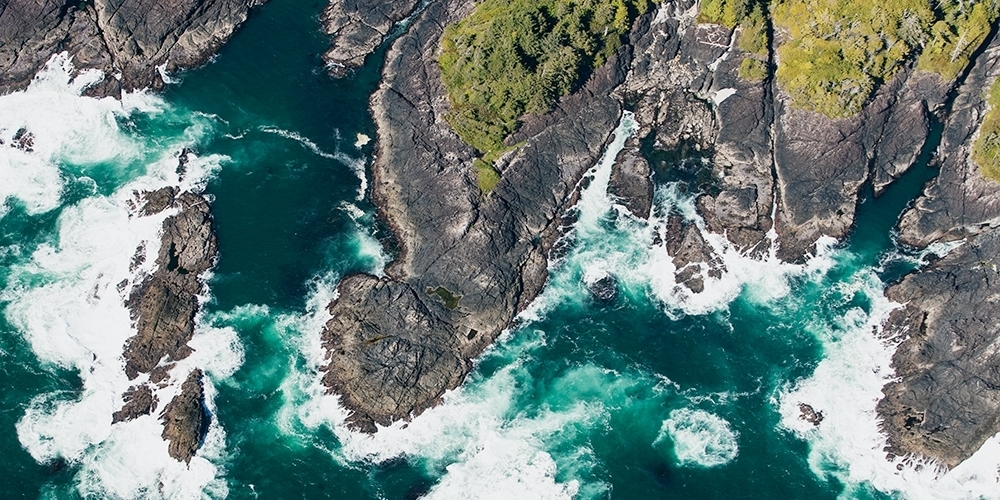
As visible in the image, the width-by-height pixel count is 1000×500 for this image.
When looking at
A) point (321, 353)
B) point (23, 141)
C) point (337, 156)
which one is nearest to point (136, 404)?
point (321, 353)

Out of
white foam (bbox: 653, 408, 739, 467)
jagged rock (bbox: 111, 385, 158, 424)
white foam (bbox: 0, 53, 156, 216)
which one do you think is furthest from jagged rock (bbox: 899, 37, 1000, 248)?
white foam (bbox: 0, 53, 156, 216)

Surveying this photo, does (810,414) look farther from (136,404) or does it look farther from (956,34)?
(136,404)

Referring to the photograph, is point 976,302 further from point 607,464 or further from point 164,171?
point 164,171

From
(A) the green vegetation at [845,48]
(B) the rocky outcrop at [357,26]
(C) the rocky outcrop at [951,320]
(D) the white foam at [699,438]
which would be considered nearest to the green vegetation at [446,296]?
(D) the white foam at [699,438]

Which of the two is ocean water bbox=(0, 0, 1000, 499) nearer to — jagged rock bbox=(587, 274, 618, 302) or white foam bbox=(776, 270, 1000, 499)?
white foam bbox=(776, 270, 1000, 499)

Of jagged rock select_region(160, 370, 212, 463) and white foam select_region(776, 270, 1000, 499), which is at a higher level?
white foam select_region(776, 270, 1000, 499)

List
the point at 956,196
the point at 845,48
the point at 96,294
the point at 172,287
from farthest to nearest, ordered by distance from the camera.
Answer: the point at 845,48
the point at 956,196
the point at 172,287
the point at 96,294

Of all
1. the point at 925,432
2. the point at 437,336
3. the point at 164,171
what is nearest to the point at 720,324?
the point at 925,432

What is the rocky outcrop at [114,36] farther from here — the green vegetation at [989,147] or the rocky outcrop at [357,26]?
the green vegetation at [989,147]
